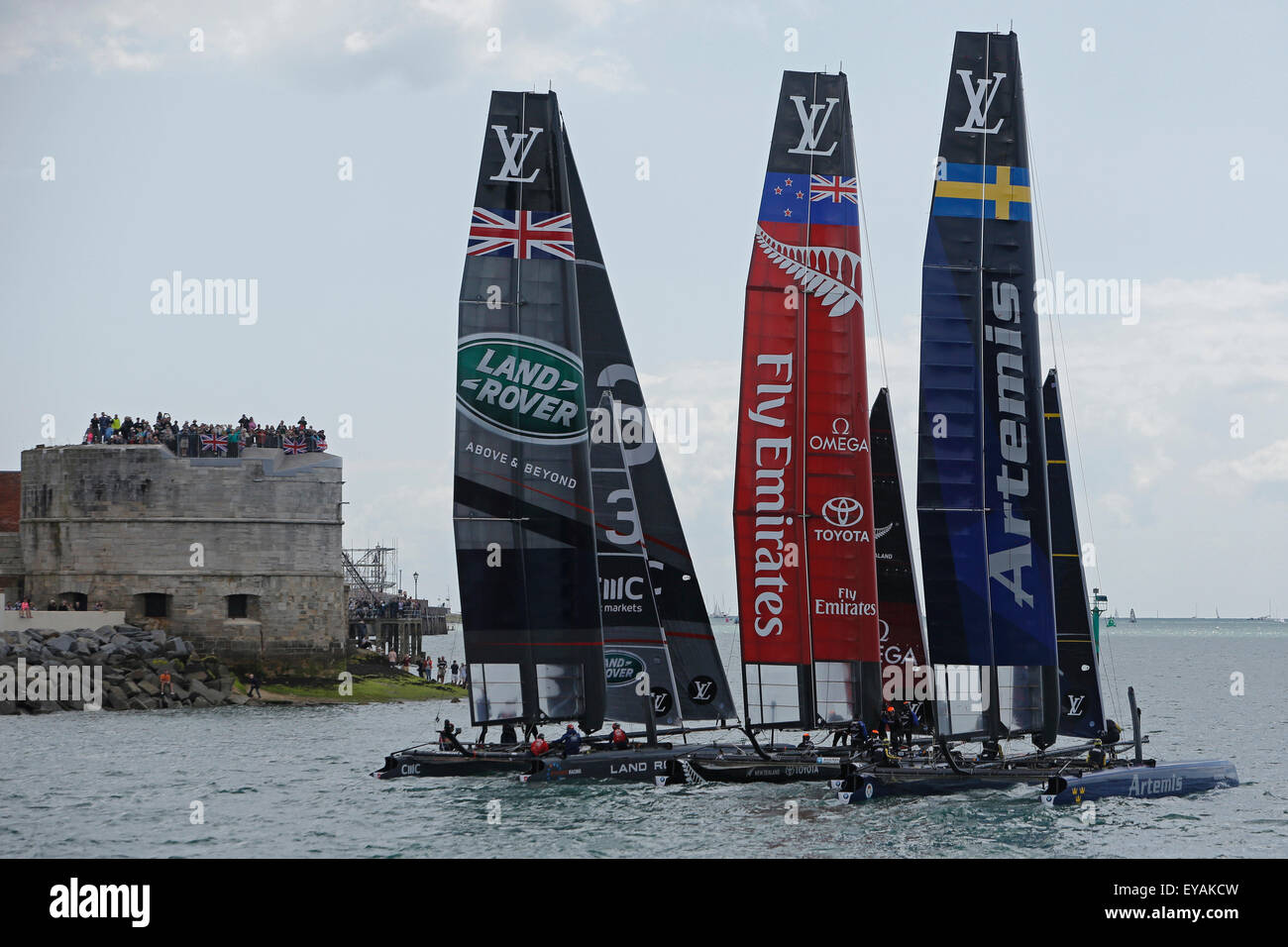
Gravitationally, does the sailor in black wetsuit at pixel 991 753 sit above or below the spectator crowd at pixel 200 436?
below

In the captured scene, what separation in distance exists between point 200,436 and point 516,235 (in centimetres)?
3346

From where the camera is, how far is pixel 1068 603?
29.2 meters

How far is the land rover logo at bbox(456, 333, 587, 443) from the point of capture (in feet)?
96.0

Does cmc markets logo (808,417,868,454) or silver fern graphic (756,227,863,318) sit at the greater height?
silver fern graphic (756,227,863,318)

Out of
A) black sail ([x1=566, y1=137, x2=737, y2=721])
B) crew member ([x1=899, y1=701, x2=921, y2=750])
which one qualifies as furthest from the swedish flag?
crew member ([x1=899, y1=701, x2=921, y2=750])

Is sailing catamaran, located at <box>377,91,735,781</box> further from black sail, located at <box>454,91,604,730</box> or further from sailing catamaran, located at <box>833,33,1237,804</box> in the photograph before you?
sailing catamaran, located at <box>833,33,1237,804</box>

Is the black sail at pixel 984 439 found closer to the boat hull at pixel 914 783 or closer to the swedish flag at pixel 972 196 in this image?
the swedish flag at pixel 972 196

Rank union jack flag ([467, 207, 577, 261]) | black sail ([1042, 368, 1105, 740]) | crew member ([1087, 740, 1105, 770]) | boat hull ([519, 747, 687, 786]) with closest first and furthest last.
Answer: crew member ([1087, 740, 1105, 770]) < boat hull ([519, 747, 687, 786]) < black sail ([1042, 368, 1105, 740]) < union jack flag ([467, 207, 577, 261])

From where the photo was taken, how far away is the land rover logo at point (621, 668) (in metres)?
30.6

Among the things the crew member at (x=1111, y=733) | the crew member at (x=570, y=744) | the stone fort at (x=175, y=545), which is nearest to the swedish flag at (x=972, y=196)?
the crew member at (x=1111, y=733)

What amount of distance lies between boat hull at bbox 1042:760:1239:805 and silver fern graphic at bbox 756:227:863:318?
9.67 metres

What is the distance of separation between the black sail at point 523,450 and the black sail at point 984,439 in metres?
6.77

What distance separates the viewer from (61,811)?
2719 centimetres

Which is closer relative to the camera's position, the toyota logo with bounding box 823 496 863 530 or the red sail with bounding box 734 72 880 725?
the red sail with bounding box 734 72 880 725
